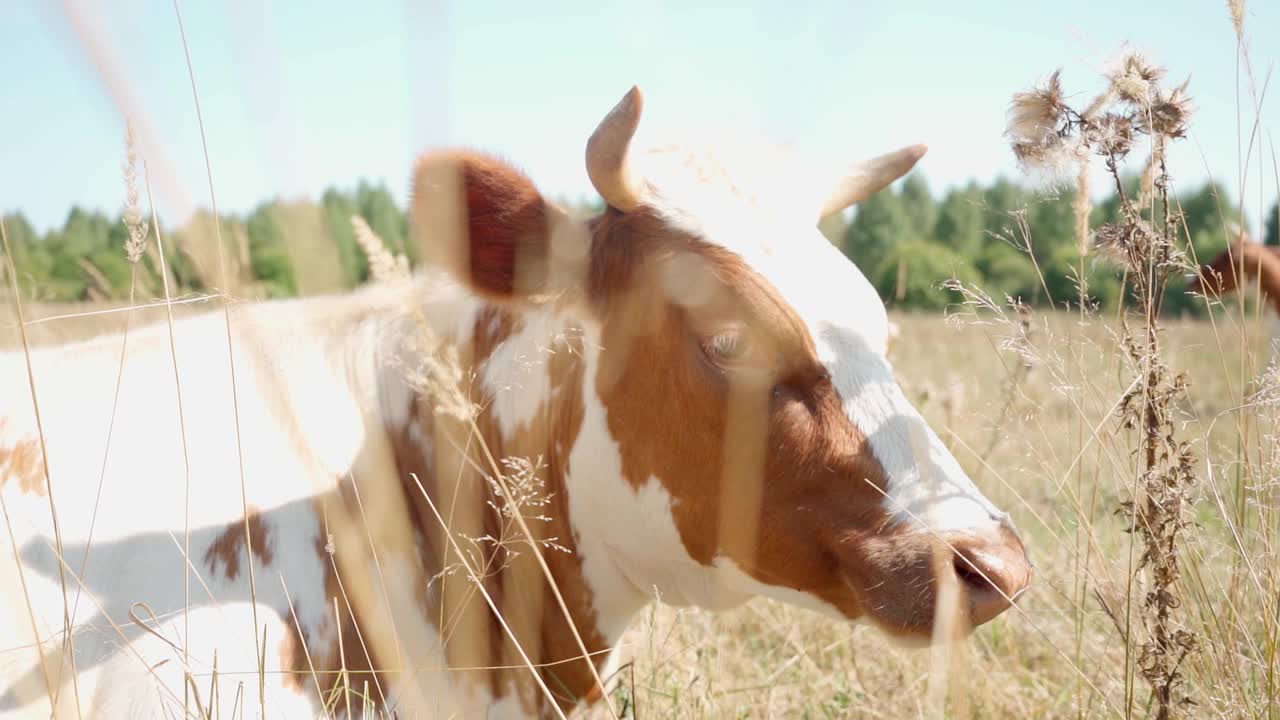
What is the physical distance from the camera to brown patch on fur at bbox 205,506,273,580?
1920mm

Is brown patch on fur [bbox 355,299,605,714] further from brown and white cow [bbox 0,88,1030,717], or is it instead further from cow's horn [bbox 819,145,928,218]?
cow's horn [bbox 819,145,928,218]

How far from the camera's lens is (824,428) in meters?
1.93

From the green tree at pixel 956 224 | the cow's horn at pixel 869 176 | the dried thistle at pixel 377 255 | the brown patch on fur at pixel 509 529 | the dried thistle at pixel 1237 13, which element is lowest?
the green tree at pixel 956 224

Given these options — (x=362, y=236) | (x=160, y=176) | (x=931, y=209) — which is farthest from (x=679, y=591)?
(x=931, y=209)

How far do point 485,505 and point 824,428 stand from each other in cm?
91

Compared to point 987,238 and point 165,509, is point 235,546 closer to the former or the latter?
point 165,509

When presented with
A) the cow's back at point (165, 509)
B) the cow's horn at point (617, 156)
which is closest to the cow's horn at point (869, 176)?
the cow's horn at point (617, 156)

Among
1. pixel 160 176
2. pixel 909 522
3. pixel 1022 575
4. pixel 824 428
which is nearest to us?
pixel 160 176

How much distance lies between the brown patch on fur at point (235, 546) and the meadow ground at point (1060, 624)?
56 cm

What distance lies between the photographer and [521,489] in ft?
7.19

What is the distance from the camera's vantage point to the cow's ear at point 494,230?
2131 millimetres

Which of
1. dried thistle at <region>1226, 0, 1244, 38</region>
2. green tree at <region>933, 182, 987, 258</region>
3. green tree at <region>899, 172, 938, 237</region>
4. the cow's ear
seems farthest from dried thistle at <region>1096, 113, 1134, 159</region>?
green tree at <region>899, 172, 938, 237</region>

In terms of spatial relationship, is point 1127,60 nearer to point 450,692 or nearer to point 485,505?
point 485,505

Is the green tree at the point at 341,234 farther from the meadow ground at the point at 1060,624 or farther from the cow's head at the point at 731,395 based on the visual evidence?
the meadow ground at the point at 1060,624
